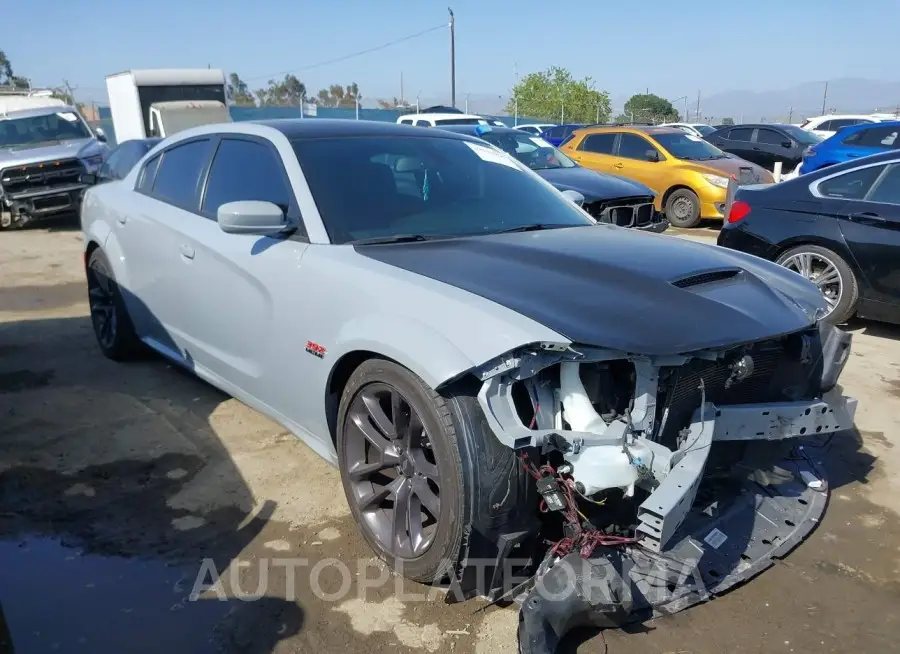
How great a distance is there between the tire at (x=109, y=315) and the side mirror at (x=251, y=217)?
83.4 inches

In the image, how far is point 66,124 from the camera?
1366 centimetres

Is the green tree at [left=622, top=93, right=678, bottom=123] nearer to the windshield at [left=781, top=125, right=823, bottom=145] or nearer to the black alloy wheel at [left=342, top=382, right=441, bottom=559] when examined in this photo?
the windshield at [left=781, top=125, right=823, bottom=145]

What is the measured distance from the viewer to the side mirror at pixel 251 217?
126 inches

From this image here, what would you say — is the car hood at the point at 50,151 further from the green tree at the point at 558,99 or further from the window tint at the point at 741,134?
the green tree at the point at 558,99

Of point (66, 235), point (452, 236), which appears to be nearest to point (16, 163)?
point (66, 235)

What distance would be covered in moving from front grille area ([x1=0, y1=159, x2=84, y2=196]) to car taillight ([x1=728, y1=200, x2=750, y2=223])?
1082cm

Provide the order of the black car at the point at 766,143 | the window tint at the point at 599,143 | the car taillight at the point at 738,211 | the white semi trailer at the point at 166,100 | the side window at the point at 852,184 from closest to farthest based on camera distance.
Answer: the side window at the point at 852,184, the car taillight at the point at 738,211, the window tint at the point at 599,143, the white semi trailer at the point at 166,100, the black car at the point at 766,143

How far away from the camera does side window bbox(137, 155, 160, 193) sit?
4.74 metres

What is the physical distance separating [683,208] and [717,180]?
0.69 meters

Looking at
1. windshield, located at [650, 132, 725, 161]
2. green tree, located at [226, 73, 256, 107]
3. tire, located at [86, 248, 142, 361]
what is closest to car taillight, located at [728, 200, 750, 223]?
tire, located at [86, 248, 142, 361]

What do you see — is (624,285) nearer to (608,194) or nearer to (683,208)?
(608,194)

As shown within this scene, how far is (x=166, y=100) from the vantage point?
52.6 ft

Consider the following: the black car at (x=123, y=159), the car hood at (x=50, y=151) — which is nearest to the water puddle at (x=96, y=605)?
the black car at (x=123, y=159)

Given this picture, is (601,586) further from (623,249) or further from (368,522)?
(623,249)
